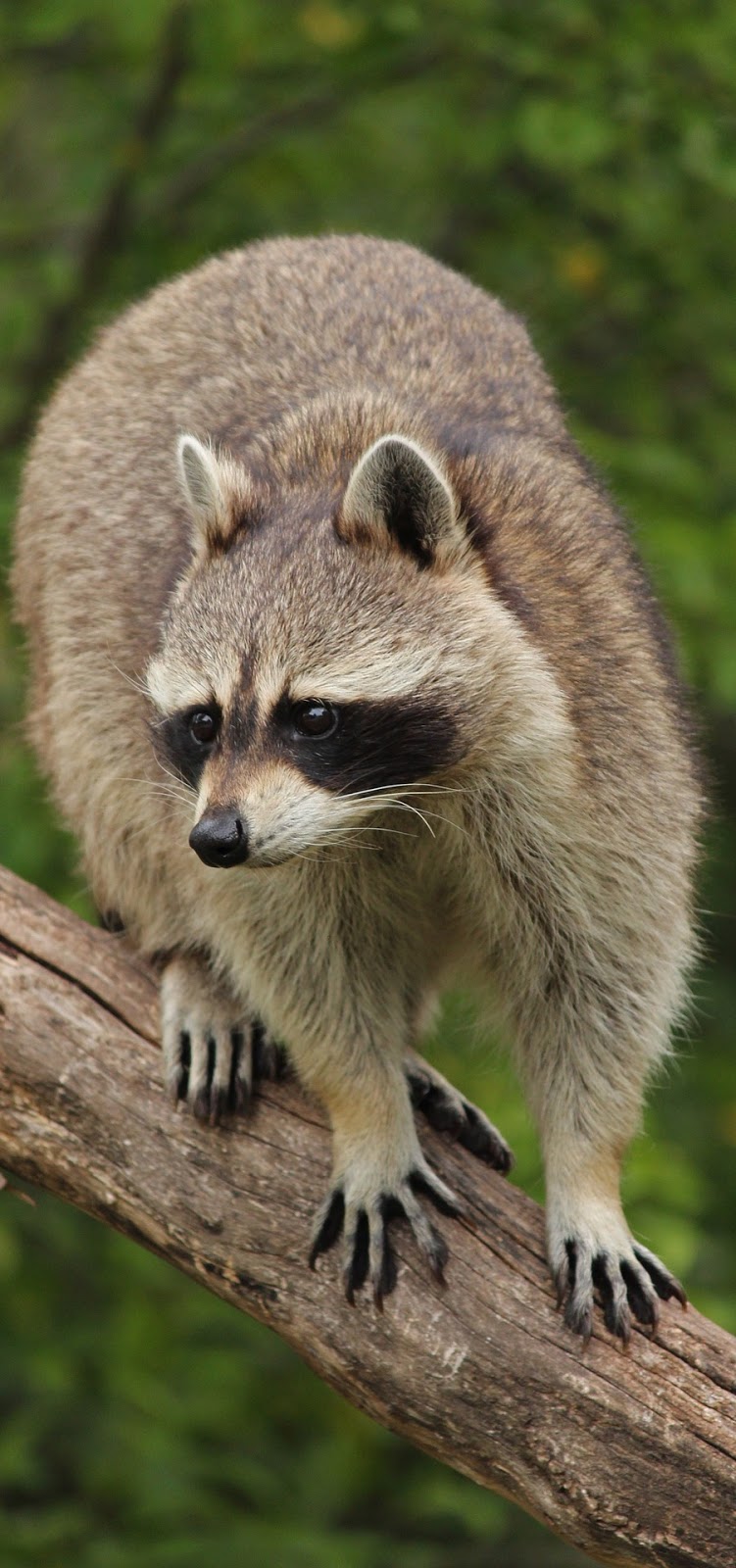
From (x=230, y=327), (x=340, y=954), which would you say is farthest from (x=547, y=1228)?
(x=230, y=327)

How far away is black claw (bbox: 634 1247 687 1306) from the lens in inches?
192

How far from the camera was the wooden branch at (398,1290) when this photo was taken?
14.6ft

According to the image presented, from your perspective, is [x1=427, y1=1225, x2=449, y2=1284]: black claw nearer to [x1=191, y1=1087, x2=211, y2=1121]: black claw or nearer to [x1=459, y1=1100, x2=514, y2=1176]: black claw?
[x1=459, y1=1100, x2=514, y2=1176]: black claw

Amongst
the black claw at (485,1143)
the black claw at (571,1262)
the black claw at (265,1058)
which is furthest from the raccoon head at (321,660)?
the black claw at (571,1262)

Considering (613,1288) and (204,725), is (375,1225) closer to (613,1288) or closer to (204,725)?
(613,1288)

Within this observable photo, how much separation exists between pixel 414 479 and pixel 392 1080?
1.77 m

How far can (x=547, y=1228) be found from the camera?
16.4ft

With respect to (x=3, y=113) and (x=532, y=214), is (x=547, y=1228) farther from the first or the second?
(x=3, y=113)

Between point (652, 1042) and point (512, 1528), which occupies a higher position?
point (652, 1042)

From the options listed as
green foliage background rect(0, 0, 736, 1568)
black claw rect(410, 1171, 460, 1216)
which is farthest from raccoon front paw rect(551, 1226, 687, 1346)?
green foliage background rect(0, 0, 736, 1568)

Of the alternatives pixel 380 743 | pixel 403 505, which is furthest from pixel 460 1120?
pixel 403 505

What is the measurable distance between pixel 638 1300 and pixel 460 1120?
0.81 metres

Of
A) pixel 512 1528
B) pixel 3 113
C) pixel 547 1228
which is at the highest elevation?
pixel 3 113

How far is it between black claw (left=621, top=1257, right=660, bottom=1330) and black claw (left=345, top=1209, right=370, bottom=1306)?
73 cm
